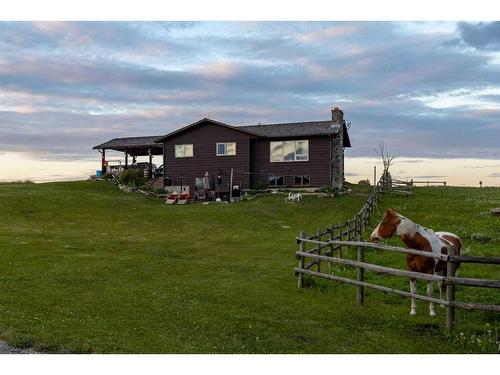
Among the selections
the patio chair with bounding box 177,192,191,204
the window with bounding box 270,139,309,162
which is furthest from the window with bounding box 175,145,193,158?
the window with bounding box 270,139,309,162

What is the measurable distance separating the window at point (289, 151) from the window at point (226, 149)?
12.7ft

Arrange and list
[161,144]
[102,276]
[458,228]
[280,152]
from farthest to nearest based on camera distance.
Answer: [161,144] < [280,152] < [458,228] < [102,276]

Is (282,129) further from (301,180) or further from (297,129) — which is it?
(301,180)

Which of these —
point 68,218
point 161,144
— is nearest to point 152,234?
point 68,218

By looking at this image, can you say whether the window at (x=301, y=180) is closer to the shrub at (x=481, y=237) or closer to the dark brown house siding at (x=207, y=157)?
the dark brown house siding at (x=207, y=157)

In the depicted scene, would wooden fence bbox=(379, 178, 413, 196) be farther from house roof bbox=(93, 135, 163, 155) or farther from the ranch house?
house roof bbox=(93, 135, 163, 155)

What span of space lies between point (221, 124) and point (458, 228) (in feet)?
92.3

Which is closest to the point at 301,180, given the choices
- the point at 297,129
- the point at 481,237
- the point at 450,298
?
the point at 297,129

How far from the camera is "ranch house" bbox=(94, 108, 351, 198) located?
154ft

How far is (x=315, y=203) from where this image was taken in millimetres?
40812

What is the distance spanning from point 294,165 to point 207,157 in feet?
29.6

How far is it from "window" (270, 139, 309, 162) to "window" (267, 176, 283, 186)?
1.68 m

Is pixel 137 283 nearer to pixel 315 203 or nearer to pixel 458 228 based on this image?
pixel 458 228

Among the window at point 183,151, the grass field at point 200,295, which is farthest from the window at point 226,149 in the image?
the grass field at point 200,295
